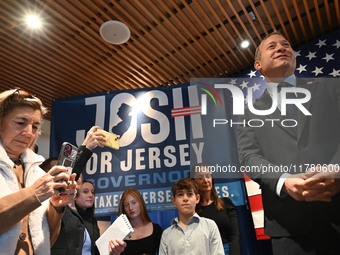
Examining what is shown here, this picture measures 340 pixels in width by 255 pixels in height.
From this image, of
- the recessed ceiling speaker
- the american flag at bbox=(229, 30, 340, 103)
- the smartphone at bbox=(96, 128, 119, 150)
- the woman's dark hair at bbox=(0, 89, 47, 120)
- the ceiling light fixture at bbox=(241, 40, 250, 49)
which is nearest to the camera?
the woman's dark hair at bbox=(0, 89, 47, 120)

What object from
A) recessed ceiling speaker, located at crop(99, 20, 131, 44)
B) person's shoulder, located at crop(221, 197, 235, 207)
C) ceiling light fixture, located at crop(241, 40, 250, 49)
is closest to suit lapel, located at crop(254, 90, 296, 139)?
person's shoulder, located at crop(221, 197, 235, 207)

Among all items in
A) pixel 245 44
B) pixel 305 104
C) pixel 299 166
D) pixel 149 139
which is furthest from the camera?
pixel 245 44

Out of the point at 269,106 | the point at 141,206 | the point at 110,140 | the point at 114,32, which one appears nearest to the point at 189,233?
the point at 141,206

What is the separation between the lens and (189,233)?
8.55 ft

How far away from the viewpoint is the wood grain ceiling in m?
3.55

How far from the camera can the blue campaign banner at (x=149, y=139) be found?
361 centimetres

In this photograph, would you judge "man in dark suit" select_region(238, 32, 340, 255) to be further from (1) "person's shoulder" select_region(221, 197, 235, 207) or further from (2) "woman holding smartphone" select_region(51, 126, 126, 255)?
(1) "person's shoulder" select_region(221, 197, 235, 207)

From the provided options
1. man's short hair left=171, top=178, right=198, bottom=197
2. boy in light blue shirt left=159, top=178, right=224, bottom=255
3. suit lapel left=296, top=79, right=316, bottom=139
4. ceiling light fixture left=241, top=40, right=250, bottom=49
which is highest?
ceiling light fixture left=241, top=40, right=250, bottom=49

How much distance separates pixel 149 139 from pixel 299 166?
272 cm

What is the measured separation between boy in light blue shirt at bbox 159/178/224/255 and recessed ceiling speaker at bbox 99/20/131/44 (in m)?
Answer: 2.00

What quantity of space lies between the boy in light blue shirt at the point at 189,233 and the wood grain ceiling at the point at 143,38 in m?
2.04

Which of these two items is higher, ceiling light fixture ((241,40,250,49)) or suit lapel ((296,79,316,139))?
ceiling light fixture ((241,40,250,49))

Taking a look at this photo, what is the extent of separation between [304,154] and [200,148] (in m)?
2.40

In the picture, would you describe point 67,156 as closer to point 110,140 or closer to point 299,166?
point 110,140
